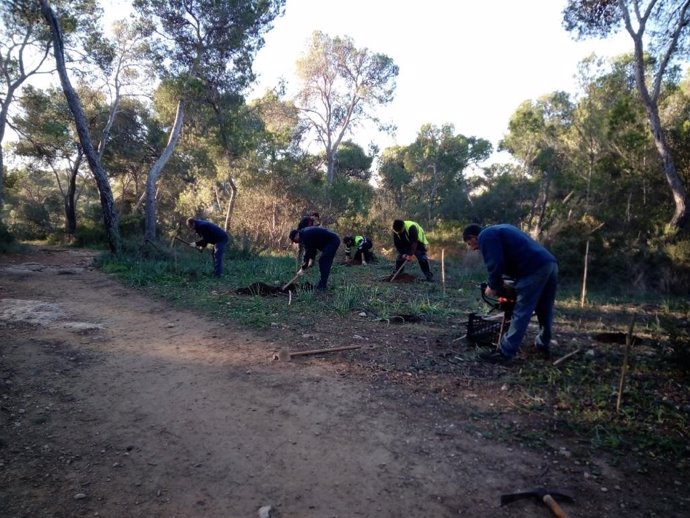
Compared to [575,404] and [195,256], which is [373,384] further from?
[195,256]

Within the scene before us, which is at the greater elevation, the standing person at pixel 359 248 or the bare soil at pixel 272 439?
A: the standing person at pixel 359 248

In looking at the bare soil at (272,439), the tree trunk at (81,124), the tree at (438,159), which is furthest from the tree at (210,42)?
the tree at (438,159)

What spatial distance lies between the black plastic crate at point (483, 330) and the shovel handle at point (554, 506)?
107 inches

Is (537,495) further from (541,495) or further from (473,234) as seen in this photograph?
(473,234)

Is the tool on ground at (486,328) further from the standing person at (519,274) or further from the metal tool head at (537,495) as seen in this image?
the metal tool head at (537,495)

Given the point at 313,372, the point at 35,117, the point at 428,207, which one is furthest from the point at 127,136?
the point at 313,372

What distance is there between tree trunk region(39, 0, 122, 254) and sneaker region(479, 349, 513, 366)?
10.3 metres

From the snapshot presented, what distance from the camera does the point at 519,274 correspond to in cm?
433

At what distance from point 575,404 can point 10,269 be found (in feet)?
37.0

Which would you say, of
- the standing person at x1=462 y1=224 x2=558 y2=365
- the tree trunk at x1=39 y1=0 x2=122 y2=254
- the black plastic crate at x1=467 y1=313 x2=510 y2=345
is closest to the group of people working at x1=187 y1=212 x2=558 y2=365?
the standing person at x1=462 y1=224 x2=558 y2=365

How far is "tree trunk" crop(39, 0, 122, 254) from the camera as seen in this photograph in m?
10.4

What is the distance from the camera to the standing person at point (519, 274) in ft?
13.7

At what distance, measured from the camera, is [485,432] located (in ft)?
10.0

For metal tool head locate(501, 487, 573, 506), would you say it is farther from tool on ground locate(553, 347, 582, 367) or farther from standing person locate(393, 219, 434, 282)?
standing person locate(393, 219, 434, 282)
